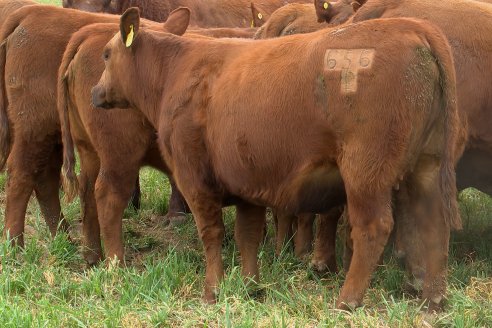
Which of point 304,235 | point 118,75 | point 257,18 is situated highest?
point 118,75

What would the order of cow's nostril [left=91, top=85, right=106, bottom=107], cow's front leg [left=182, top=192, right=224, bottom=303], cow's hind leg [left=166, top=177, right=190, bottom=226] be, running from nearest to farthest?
cow's front leg [left=182, top=192, right=224, bottom=303], cow's nostril [left=91, top=85, right=106, bottom=107], cow's hind leg [left=166, top=177, right=190, bottom=226]

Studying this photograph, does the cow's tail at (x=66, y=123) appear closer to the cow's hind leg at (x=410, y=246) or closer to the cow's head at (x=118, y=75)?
the cow's head at (x=118, y=75)

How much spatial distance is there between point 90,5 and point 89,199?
16.5 feet

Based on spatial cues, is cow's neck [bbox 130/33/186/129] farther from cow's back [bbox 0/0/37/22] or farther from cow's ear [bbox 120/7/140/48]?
cow's back [bbox 0/0/37/22]

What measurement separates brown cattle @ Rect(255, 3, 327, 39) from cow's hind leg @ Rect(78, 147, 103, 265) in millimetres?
2516

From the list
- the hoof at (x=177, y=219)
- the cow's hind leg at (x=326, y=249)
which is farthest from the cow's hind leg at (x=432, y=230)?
the hoof at (x=177, y=219)

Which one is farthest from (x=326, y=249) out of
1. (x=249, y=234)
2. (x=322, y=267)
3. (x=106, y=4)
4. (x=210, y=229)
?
(x=106, y=4)

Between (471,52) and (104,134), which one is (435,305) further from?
(104,134)

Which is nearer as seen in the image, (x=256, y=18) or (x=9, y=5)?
(x=9, y=5)

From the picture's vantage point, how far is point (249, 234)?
6.49m

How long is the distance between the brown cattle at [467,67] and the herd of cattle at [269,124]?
0.01 metres

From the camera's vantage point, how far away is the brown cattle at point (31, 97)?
24.1 ft

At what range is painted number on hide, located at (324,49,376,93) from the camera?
5.30 meters

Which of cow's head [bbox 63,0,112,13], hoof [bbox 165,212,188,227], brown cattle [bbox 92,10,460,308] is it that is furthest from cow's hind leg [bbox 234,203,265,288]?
cow's head [bbox 63,0,112,13]
